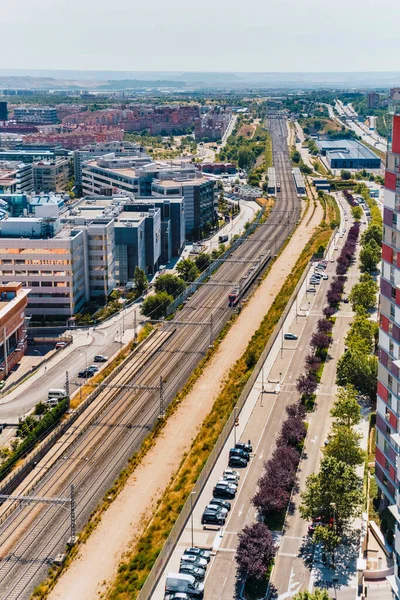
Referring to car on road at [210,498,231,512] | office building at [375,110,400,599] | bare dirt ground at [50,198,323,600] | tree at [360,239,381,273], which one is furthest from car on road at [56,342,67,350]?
tree at [360,239,381,273]

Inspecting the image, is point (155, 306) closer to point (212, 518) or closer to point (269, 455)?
point (269, 455)

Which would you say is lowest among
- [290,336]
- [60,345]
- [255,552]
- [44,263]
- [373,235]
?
[60,345]

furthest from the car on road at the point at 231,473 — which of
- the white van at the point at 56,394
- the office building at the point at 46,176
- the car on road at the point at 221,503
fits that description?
the office building at the point at 46,176

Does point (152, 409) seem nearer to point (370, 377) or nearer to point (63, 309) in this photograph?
point (370, 377)

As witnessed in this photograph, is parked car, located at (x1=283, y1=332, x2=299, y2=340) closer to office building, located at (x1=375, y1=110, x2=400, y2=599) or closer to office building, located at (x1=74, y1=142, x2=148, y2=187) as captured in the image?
office building, located at (x1=375, y1=110, x2=400, y2=599)

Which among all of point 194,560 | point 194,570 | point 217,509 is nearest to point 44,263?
point 217,509
